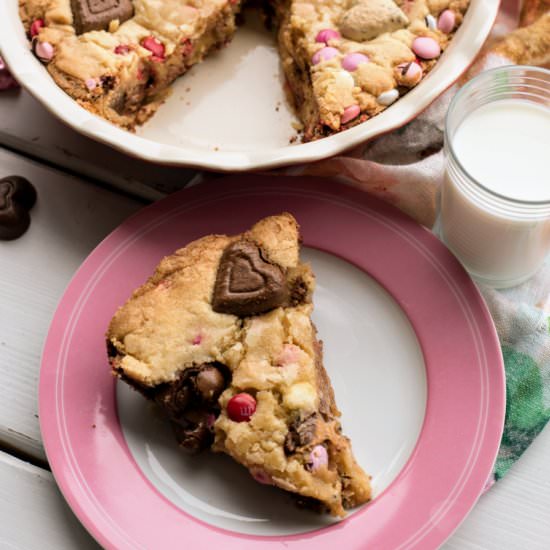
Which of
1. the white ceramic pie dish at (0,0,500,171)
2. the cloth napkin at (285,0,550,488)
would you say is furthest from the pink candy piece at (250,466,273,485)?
the white ceramic pie dish at (0,0,500,171)

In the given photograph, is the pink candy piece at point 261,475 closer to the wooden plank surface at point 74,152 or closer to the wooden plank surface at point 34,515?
the wooden plank surface at point 34,515

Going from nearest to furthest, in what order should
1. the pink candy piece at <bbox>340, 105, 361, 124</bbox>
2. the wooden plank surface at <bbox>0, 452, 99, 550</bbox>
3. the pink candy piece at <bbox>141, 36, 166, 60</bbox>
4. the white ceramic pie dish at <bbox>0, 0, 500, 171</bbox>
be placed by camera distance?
the wooden plank surface at <bbox>0, 452, 99, 550</bbox>, the white ceramic pie dish at <bbox>0, 0, 500, 171</bbox>, the pink candy piece at <bbox>340, 105, 361, 124</bbox>, the pink candy piece at <bbox>141, 36, 166, 60</bbox>

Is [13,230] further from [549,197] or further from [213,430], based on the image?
[549,197]

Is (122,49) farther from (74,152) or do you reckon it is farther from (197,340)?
(197,340)

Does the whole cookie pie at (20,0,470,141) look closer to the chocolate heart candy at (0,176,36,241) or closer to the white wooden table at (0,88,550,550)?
the white wooden table at (0,88,550,550)

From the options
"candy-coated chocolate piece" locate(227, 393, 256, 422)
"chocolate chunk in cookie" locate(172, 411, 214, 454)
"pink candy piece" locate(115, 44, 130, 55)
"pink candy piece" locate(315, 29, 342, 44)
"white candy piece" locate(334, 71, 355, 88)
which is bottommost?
"chocolate chunk in cookie" locate(172, 411, 214, 454)
